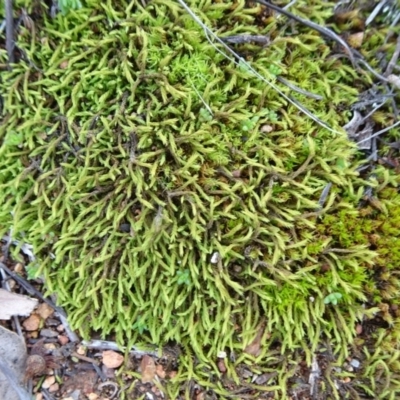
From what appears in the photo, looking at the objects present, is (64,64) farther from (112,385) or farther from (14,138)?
(112,385)

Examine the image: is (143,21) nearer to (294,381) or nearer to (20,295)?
(20,295)

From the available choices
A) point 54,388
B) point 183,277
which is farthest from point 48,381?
point 183,277

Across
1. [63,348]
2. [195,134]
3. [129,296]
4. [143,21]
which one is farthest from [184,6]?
[63,348]

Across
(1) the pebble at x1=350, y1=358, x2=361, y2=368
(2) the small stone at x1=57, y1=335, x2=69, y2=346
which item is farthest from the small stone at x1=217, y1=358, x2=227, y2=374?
(2) the small stone at x1=57, y1=335, x2=69, y2=346

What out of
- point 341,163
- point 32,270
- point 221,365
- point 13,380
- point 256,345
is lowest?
point 13,380

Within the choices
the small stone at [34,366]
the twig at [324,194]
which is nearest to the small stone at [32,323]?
the small stone at [34,366]

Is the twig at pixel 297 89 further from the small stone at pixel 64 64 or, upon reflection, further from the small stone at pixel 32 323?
the small stone at pixel 32 323

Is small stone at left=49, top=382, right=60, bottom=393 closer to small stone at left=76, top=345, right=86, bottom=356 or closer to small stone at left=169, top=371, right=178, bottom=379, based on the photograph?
small stone at left=76, top=345, right=86, bottom=356
